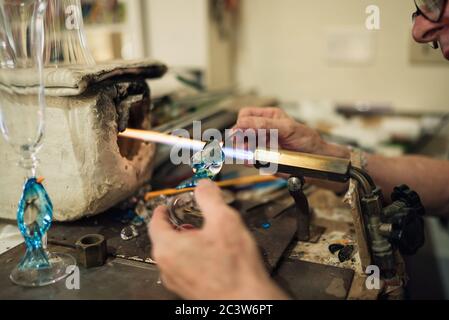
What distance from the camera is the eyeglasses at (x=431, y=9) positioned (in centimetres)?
84

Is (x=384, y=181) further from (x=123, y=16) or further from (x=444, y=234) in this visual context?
(x=123, y=16)

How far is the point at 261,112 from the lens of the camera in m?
1.06

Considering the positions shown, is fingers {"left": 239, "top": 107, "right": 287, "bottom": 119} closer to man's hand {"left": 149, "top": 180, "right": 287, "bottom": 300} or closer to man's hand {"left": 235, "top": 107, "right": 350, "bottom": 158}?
man's hand {"left": 235, "top": 107, "right": 350, "bottom": 158}

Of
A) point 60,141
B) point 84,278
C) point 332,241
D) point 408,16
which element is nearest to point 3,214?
point 60,141

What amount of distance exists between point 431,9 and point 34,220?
89 cm

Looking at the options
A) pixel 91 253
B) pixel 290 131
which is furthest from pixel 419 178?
pixel 91 253

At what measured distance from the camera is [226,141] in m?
1.00

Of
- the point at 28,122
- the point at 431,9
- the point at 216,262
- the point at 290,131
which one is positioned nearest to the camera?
the point at 216,262

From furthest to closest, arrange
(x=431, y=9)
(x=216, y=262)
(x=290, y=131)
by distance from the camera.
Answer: (x=290, y=131)
(x=431, y=9)
(x=216, y=262)

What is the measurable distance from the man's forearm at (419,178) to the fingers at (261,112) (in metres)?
0.27

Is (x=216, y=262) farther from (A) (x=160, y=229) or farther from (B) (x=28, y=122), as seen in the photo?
(B) (x=28, y=122)

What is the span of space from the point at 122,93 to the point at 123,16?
1397mm

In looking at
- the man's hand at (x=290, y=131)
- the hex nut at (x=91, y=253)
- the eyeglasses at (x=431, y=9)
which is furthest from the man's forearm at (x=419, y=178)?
the hex nut at (x=91, y=253)

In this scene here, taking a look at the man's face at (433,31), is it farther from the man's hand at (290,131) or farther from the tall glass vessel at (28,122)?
the tall glass vessel at (28,122)
